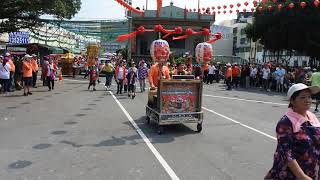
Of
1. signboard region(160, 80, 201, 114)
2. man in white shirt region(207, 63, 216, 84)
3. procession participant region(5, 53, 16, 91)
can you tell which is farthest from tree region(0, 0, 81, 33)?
signboard region(160, 80, 201, 114)

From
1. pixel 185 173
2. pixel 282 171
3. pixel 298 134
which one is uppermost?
pixel 298 134

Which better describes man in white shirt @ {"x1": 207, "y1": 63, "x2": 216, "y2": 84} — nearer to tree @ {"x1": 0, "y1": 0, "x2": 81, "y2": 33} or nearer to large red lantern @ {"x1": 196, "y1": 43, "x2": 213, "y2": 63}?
tree @ {"x1": 0, "y1": 0, "x2": 81, "y2": 33}

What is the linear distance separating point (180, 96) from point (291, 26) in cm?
3243

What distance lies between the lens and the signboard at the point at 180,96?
36.2 ft

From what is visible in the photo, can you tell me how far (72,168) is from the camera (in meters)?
7.39

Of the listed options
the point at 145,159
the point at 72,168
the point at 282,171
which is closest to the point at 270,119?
the point at 145,159

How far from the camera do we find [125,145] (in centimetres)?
941

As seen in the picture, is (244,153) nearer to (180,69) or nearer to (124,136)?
(124,136)

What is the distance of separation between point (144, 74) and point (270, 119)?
1056cm

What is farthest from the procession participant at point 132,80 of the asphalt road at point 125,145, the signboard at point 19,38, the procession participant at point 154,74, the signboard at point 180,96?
the signboard at point 19,38

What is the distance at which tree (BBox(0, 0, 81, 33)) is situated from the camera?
81.6ft

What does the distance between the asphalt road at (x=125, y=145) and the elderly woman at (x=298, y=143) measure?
313 centimetres

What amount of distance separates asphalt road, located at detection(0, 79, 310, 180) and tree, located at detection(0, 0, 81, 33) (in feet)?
35.5

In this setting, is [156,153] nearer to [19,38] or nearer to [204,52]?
[204,52]
